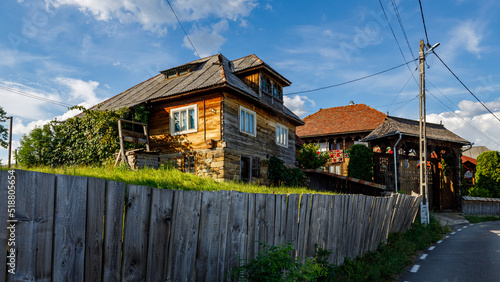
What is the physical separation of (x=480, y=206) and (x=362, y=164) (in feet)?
37.4

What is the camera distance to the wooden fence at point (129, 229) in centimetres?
219

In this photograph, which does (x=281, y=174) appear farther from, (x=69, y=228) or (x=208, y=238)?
(x=69, y=228)

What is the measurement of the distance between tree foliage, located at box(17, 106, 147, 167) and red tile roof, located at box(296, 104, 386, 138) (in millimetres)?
19624

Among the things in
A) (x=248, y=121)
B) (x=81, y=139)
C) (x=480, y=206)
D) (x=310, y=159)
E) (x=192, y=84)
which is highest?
(x=192, y=84)

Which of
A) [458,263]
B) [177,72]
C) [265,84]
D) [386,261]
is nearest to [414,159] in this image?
[265,84]

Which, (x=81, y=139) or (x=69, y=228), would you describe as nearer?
(x=69, y=228)

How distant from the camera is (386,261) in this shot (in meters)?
7.67

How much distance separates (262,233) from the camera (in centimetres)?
465

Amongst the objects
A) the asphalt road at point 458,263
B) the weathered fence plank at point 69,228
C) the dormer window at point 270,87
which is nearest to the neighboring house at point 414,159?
the dormer window at point 270,87

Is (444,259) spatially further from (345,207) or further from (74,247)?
(74,247)

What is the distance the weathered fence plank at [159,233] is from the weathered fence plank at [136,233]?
0.16 feet

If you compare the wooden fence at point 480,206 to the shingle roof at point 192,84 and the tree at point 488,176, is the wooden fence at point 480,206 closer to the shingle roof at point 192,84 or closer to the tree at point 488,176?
the tree at point 488,176

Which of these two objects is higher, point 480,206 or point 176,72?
point 176,72

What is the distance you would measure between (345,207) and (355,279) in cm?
151
